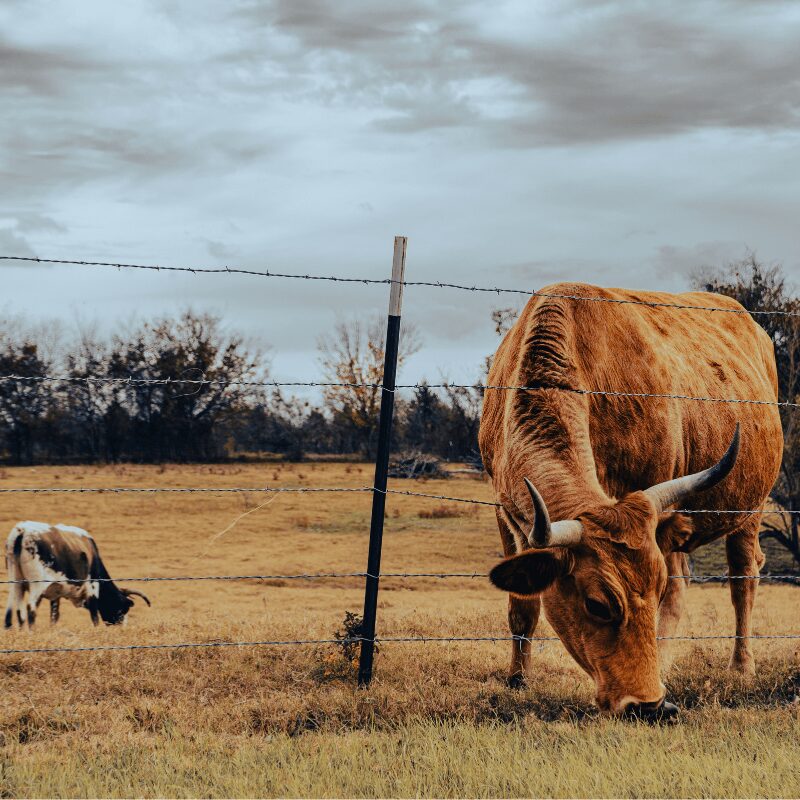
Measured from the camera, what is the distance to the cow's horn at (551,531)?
462 cm

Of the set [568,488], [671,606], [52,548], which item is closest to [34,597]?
[52,548]

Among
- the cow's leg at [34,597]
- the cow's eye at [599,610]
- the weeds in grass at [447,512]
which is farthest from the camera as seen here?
the weeds in grass at [447,512]

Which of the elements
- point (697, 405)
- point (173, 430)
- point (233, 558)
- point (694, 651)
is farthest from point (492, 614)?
point (173, 430)

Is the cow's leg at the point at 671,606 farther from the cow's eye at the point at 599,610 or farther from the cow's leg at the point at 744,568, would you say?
the cow's eye at the point at 599,610

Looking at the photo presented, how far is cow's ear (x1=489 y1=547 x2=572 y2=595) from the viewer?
15.7ft

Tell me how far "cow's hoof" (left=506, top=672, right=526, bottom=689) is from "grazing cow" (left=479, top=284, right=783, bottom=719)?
0.04 ft

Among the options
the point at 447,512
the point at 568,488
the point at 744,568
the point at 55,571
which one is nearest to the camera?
the point at 568,488

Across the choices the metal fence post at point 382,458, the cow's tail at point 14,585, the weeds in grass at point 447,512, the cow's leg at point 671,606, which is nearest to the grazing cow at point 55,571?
the cow's tail at point 14,585

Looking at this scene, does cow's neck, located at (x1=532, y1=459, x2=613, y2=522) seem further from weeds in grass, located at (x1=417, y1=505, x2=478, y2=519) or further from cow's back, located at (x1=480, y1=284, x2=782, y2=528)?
weeds in grass, located at (x1=417, y1=505, x2=478, y2=519)

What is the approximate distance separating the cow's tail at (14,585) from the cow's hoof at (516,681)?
8.78 m

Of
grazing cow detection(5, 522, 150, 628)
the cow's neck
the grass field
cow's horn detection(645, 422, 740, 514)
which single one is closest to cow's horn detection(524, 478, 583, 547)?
the cow's neck

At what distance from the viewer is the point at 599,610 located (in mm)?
4773

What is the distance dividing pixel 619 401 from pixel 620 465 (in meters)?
0.42

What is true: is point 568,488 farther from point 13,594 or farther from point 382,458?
point 13,594
